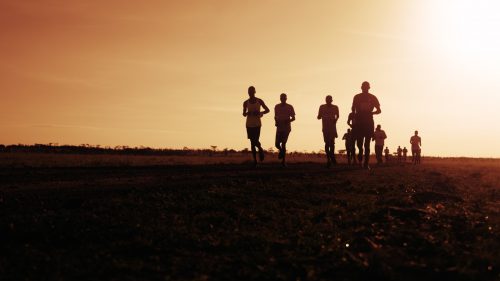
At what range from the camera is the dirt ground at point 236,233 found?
18.3 feet

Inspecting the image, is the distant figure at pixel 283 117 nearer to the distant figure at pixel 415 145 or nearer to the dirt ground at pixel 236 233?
the dirt ground at pixel 236 233

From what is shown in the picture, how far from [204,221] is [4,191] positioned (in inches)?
138

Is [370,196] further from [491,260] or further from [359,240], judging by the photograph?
[491,260]

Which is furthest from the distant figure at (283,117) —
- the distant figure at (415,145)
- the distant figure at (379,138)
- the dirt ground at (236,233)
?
the distant figure at (415,145)

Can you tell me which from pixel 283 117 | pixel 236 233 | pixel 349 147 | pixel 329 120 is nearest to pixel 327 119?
pixel 329 120

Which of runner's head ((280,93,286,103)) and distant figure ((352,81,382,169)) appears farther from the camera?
runner's head ((280,93,286,103))

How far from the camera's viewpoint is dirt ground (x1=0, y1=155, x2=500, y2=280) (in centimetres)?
559

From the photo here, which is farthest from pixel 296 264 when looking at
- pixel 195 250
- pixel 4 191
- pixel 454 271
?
pixel 4 191

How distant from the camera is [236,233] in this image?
6.95 metres

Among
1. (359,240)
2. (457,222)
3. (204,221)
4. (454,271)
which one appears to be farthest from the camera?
(457,222)

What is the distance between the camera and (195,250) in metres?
6.20

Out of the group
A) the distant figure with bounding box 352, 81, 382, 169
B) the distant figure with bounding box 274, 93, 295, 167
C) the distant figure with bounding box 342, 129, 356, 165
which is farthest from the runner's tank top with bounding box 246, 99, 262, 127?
the distant figure with bounding box 342, 129, 356, 165

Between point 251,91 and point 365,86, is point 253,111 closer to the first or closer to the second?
point 251,91

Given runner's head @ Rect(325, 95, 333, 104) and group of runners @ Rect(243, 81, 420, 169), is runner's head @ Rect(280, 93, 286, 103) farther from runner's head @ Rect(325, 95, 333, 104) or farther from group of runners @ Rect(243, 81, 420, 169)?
runner's head @ Rect(325, 95, 333, 104)
